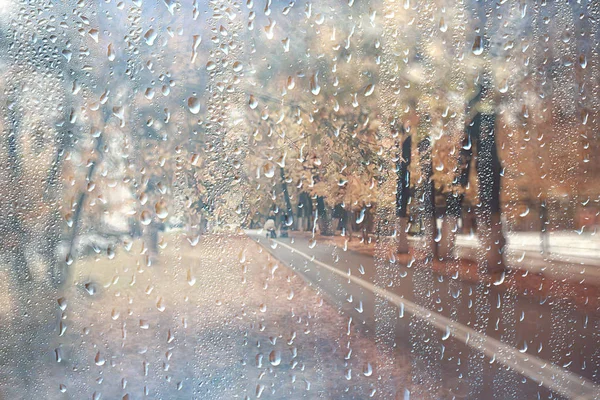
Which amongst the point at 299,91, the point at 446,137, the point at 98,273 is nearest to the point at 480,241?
the point at 446,137

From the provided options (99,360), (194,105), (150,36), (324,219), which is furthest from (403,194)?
(99,360)

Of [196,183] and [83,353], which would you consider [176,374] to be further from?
[196,183]

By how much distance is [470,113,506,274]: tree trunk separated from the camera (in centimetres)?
116

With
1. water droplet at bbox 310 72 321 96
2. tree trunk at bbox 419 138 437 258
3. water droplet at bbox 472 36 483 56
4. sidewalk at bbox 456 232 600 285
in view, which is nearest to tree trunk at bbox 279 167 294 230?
water droplet at bbox 310 72 321 96

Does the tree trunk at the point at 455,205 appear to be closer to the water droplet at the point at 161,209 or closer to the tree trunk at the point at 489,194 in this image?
the tree trunk at the point at 489,194

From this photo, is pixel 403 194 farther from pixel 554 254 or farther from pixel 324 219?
pixel 554 254

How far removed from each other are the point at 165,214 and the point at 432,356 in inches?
29.5

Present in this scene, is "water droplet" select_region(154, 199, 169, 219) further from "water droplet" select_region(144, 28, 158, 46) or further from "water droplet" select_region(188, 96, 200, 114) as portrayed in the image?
"water droplet" select_region(144, 28, 158, 46)

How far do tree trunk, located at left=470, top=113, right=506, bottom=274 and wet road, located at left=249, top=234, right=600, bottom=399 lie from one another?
87 mm

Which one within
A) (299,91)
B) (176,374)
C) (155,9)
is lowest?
(176,374)

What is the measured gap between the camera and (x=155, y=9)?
1.09 meters

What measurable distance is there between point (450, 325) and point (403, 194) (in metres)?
0.35

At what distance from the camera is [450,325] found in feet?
3.74

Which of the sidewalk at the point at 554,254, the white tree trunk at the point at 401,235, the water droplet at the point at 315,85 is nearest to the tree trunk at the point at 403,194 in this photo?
the white tree trunk at the point at 401,235
